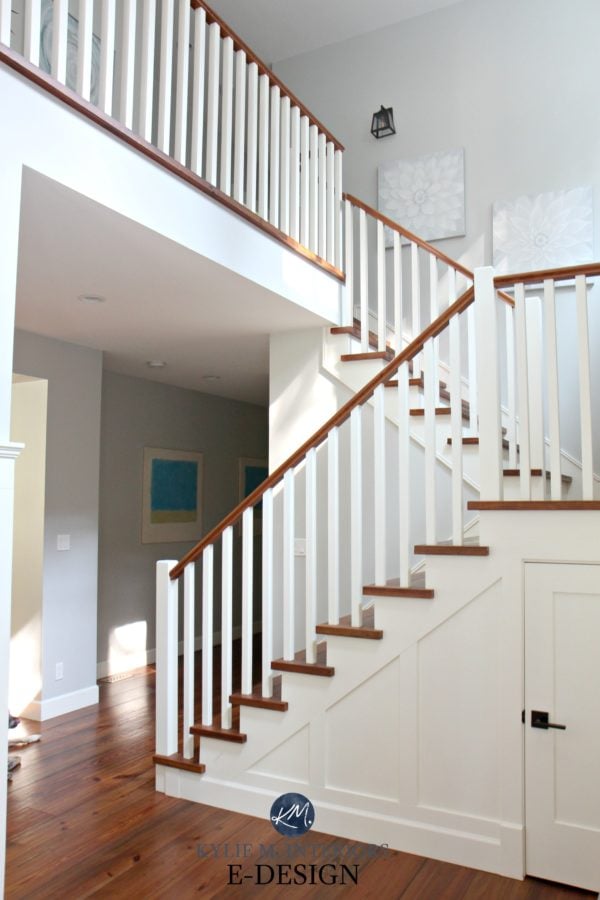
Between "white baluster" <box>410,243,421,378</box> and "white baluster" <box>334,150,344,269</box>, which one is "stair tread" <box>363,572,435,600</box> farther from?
"white baluster" <box>334,150,344,269</box>

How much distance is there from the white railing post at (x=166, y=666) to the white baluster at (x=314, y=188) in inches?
87.8

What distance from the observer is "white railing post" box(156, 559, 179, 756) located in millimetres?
3510

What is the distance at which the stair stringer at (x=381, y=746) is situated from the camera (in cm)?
288

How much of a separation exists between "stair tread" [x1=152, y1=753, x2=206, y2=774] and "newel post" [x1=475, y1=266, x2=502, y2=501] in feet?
6.23

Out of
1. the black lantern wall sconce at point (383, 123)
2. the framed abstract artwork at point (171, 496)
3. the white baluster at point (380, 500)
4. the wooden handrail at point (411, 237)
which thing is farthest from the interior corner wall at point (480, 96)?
the framed abstract artwork at point (171, 496)

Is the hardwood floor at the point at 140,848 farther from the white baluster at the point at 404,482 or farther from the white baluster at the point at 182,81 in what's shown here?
the white baluster at the point at 182,81

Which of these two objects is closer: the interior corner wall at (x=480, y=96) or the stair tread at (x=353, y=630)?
the stair tread at (x=353, y=630)

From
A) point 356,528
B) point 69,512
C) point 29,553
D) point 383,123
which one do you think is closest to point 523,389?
point 356,528

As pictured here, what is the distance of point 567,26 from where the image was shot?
508 centimetres

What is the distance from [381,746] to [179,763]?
1.06 m

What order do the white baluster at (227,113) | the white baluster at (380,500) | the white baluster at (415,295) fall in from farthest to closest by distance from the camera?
the white baluster at (415,295)
the white baluster at (227,113)
the white baluster at (380,500)

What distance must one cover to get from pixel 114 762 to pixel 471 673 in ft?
7.19

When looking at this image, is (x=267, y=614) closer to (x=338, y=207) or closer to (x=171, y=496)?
(x=338, y=207)

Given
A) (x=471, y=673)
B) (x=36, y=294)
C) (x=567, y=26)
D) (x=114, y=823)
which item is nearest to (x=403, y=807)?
(x=471, y=673)
